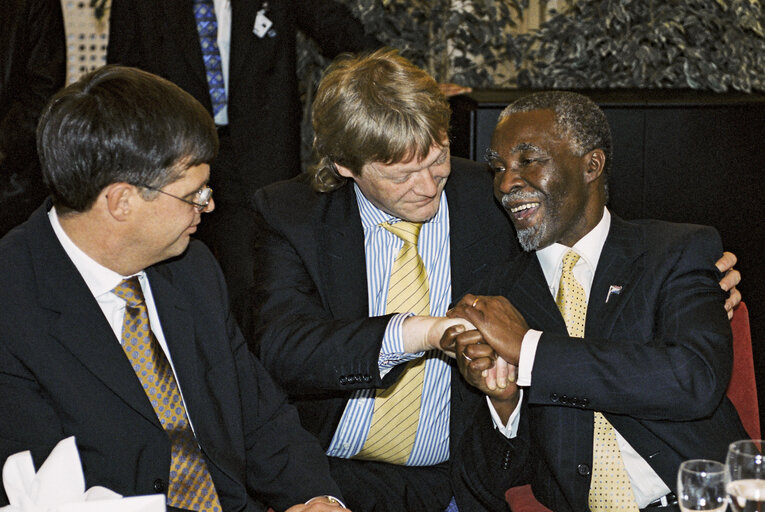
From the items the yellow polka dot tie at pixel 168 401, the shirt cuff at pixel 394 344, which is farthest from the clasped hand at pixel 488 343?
the yellow polka dot tie at pixel 168 401

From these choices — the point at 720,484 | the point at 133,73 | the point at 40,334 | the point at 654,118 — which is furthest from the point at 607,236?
the point at 654,118

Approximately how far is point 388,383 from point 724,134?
2.49 metres

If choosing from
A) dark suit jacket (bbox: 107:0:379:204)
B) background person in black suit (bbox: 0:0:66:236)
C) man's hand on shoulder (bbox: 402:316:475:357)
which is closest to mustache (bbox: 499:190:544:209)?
man's hand on shoulder (bbox: 402:316:475:357)

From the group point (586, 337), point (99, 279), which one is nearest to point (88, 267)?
point (99, 279)

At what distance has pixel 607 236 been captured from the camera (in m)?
2.56

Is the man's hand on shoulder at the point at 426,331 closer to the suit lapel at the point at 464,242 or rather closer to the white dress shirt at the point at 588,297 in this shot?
the white dress shirt at the point at 588,297

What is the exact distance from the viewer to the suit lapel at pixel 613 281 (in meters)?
2.43

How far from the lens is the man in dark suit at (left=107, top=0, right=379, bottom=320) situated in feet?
13.3

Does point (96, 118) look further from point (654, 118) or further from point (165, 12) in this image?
point (654, 118)

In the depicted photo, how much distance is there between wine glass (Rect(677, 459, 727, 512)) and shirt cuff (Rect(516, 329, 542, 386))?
0.72m

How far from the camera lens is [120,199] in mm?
2086

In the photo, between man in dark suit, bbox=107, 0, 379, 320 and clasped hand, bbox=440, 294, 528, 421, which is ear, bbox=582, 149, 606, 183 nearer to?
clasped hand, bbox=440, 294, 528, 421

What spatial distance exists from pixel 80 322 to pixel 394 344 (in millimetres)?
801

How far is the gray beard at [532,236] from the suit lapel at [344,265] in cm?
46
